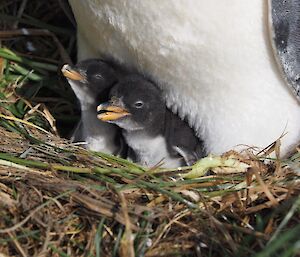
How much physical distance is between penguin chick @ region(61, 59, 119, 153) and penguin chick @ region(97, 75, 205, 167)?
0.31 feet

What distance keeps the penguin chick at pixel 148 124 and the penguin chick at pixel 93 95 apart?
94 mm

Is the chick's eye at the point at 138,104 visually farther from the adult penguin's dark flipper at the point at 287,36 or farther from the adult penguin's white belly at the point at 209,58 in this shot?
the adult penguin's dark flipper at the point at 287,36

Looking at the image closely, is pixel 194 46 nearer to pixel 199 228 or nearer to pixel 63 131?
pixel 199 228

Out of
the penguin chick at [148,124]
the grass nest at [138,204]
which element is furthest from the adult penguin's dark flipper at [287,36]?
the penguin chick at [148,124]

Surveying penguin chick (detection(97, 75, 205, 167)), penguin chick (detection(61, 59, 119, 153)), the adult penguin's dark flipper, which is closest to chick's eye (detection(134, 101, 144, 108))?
penguin chick (detection(97, 75, 205, 167))

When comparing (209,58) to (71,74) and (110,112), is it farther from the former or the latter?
(71,74)

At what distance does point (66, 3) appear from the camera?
10.6 feet

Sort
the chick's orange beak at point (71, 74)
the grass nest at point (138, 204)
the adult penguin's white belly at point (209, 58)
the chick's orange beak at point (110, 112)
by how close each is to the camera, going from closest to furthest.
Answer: the grass nest at point (138, 204), the adult penguin's white belly at point (209, 58), the chick's orange beak at point (110, 112), the chick's orange beak at point (71, 74)

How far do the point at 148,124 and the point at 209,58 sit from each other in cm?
34

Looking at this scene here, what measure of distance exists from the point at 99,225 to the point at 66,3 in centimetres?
155

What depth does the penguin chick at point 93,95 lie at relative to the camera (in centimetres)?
251

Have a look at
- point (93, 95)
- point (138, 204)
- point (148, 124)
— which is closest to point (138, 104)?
point (148, 124)

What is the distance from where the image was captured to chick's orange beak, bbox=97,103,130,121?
2377 mm

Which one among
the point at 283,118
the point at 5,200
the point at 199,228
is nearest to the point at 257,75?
the point at 283,118
